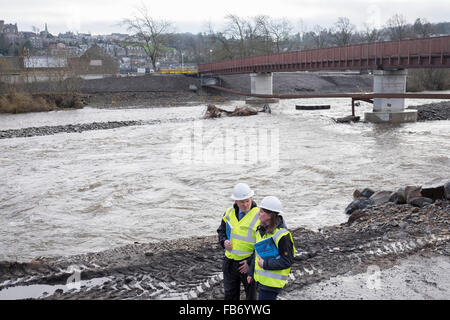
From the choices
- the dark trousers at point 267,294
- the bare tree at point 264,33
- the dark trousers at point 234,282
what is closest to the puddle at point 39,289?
the dark trousers at point 234,282

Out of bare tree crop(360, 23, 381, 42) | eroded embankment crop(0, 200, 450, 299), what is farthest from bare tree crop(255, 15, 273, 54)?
eroded embankment crop(0, 200, 450, 299)

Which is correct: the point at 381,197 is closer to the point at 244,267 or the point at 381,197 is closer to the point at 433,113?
the point at 244,267

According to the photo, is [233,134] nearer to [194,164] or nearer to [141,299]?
[194,164]

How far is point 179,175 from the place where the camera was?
18.2m

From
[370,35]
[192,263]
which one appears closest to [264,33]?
[370,35]

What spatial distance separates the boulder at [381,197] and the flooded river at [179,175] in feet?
3.34

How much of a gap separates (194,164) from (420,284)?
46.9ft

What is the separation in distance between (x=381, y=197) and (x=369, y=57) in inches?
1099

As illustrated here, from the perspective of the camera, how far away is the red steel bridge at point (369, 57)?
3114 cm

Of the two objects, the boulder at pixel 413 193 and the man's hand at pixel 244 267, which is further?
the boulder at pixel 413 193

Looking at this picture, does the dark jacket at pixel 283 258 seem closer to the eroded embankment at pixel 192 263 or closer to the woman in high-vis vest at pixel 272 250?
the woman in high-vis vest at pixel 272 250

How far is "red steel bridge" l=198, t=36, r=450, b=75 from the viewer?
31.1 metres

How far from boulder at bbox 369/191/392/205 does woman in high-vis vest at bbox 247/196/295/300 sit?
796 cm
